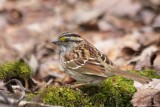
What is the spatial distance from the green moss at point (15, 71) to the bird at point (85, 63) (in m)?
0.51

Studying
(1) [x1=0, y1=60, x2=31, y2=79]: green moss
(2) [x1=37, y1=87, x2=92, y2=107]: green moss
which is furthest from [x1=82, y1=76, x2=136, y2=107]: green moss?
(1) [x1=0, y1=60, x2=31, y2=79]: green moss

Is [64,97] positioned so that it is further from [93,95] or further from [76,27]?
[76,27]

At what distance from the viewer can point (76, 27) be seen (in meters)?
13.0

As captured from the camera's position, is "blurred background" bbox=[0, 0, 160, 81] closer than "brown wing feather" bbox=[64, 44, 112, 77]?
No

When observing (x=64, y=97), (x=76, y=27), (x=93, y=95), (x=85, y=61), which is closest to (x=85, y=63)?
(x=85, y=61)

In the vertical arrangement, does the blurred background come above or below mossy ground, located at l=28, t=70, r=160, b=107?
above

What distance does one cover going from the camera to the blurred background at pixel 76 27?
970cm

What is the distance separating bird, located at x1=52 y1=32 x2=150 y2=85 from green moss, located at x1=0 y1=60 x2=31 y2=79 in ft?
1.68

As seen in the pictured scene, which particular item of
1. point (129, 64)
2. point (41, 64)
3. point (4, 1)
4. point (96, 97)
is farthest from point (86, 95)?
point (4, 1)

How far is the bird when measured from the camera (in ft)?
21.7

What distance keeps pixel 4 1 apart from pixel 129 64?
23.6ft

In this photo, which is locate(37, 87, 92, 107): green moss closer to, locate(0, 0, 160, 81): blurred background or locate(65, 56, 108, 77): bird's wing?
locate(65, 56, 108, 77): bird's wing

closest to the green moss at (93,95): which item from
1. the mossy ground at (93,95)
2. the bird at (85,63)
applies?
the mossy ground at (93,95)

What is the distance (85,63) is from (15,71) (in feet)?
3.06
